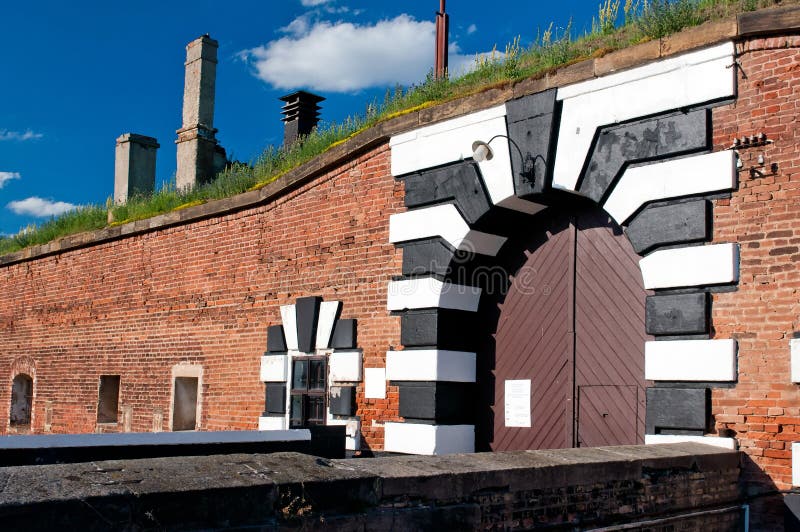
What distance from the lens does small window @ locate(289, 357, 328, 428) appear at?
1023 cm

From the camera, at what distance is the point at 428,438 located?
8.70 meters

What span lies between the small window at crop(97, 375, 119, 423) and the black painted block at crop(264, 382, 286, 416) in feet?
13.9

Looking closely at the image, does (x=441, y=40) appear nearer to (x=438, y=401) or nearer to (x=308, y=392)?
(x=308, y=392)

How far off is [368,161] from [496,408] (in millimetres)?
3111

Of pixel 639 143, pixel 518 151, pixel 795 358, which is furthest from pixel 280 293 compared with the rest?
pixel 795 358

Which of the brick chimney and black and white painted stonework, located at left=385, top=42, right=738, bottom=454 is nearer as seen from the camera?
black and white painted stonework, located at left=385, top=42, right=738, bottom=454

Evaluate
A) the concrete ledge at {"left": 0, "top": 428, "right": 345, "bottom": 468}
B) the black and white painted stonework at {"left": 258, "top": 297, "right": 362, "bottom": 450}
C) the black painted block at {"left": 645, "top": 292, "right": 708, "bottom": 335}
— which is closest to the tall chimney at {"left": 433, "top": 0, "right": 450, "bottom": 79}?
the black and white painted stonework at {"left": 258, "top": 297, "right": 362, "bottom": 450}

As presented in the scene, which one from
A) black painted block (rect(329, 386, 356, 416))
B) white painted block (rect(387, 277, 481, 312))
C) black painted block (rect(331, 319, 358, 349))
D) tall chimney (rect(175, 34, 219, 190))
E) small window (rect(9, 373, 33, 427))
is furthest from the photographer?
small window (rect(9, 373, 33, 427))

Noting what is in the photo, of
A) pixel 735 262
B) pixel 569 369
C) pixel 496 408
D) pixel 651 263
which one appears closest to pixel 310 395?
pixel 496 408

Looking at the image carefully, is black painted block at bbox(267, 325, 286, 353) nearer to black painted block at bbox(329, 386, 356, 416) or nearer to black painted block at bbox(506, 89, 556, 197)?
black painted block at bbox(329, 386, 356, 416)

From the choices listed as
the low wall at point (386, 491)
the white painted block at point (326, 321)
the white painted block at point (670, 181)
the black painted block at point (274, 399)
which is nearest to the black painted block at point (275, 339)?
the black painted block at point (274, 399)

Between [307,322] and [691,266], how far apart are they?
4.84 m

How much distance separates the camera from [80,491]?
3.12m

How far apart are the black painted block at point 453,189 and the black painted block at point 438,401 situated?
1713 millimetres
